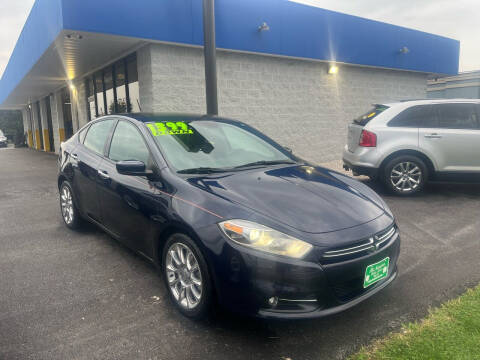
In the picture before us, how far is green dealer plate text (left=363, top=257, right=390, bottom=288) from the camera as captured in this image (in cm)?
248

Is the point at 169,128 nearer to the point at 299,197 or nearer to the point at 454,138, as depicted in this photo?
the point at 299,197

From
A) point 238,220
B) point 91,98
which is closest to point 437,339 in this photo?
point 238,220

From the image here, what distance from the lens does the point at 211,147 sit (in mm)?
3498

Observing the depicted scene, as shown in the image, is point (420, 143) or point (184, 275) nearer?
point (184, 275)

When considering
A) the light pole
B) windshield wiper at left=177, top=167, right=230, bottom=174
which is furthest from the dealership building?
windshield wiper at left=177, top=167, right=230, bottom=174

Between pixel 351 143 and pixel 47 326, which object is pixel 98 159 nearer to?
pixel 47 326

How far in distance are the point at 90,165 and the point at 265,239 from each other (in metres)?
2.63

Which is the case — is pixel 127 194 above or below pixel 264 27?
below

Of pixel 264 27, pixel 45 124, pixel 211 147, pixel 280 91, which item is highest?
pixel 264 27

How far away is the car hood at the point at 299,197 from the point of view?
250cm

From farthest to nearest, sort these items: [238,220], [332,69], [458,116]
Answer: [332,69] → [458,116] → [238,220]

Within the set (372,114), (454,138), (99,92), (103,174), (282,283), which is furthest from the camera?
(99,92)

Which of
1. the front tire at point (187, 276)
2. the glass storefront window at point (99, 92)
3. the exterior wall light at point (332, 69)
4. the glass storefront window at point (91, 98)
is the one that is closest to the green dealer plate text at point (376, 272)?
the front tire at point (187, 276)

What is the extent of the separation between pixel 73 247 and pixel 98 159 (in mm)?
1170
